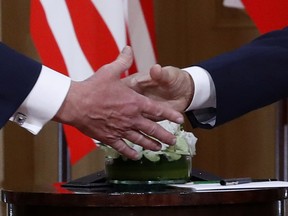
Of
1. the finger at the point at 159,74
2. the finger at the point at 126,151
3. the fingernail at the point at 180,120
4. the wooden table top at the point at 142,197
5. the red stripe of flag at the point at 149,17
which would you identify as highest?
the red stripe of flag at the point at 149,17

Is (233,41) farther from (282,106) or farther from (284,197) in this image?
(284,197)

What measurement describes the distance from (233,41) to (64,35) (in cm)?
100

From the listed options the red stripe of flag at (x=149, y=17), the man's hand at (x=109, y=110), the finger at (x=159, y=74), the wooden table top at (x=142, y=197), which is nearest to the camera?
the wooden table top at (x=142, y=197)

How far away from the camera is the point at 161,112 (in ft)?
5.46

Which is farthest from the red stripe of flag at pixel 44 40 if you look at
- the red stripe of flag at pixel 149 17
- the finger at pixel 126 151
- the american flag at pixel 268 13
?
the finger at pixel 126 151

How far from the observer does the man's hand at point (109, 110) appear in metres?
1.63

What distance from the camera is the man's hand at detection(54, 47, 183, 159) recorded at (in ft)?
5.35

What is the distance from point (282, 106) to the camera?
3.26 metres

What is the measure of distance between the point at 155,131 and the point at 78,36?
1.01m

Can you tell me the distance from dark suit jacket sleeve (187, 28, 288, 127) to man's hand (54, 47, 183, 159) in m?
0.14

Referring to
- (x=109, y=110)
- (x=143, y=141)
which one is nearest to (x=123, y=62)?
(x=109, y=110)

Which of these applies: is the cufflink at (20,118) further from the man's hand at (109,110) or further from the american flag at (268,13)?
the american flag at (268,13)

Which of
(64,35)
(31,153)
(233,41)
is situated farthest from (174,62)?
(64,35)

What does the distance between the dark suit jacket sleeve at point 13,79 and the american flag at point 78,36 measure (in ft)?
3.01
